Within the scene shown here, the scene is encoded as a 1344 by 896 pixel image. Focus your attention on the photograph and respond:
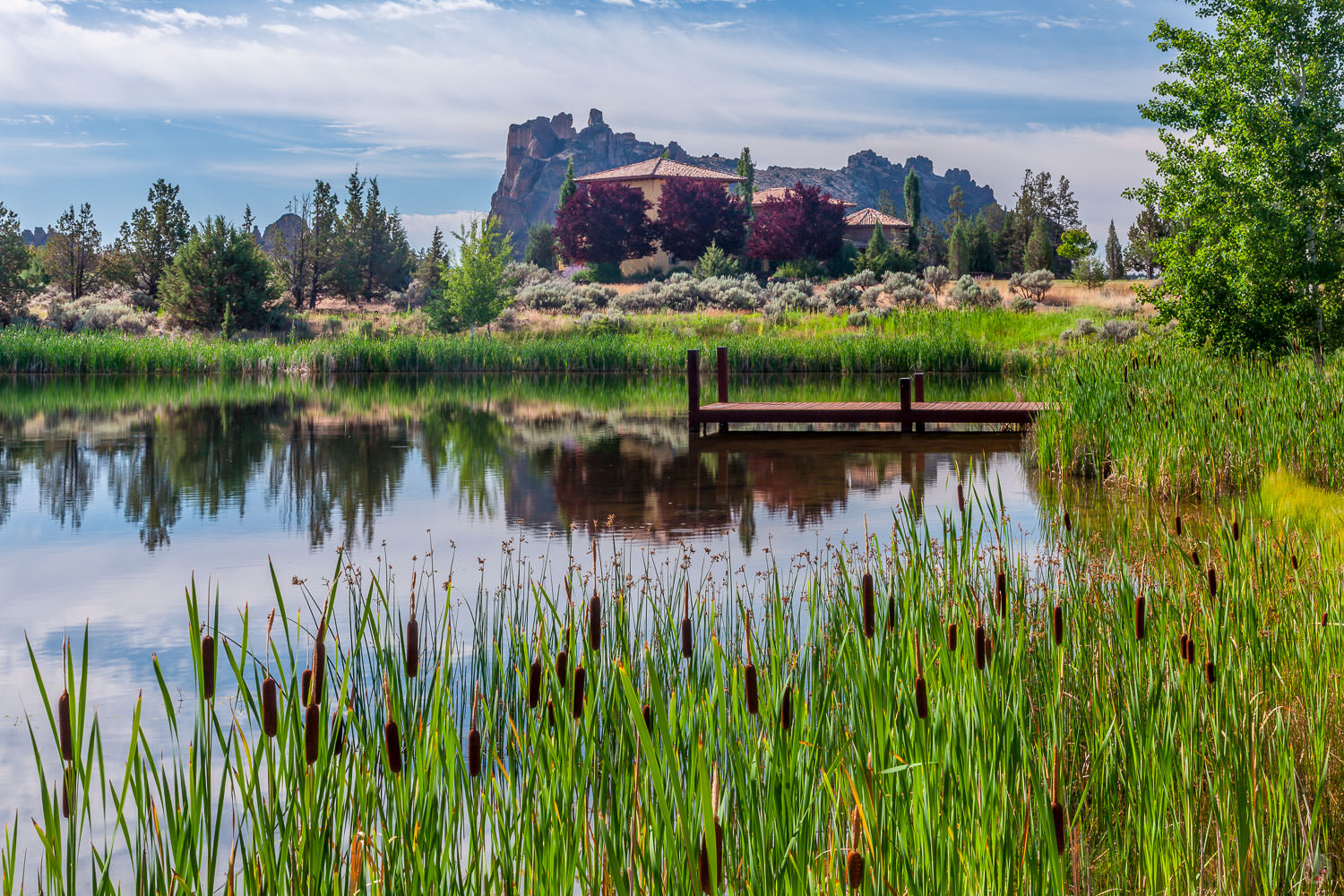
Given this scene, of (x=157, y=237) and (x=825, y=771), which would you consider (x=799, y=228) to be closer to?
(x=157, y=237)

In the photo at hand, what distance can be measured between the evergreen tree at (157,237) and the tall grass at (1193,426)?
45057 millimetres

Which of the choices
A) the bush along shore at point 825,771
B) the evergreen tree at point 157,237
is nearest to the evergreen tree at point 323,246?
the evergreen tree at point 157,237

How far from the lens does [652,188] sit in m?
78.1

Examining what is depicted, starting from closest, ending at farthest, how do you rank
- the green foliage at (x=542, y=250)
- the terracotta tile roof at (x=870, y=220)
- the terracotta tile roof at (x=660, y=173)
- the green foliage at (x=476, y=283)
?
the green foliage at (x=476, y=283) → the green foliage at (x=542, y=250) → the terracotta tile roof at (x=870, y=220) → the terracotta tile roof at (x=660, y=173)

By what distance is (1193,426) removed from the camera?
371 inches

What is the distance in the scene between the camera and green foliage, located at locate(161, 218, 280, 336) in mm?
42156

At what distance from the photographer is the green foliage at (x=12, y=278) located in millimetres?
43594

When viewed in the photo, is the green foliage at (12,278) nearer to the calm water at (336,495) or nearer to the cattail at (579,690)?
the calm water at (336,495)

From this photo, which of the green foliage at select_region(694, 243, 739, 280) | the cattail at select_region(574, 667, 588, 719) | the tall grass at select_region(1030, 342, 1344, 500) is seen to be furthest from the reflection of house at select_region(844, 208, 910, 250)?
the cattail at select_region(574, 667, 588, 719)

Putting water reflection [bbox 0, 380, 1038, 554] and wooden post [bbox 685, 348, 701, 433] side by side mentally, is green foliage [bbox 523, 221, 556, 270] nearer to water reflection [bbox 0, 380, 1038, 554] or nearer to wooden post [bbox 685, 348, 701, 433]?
water reflection [bbox 0, 380, 1038, 554]

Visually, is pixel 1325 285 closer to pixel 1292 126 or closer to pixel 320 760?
pixel 1292 126

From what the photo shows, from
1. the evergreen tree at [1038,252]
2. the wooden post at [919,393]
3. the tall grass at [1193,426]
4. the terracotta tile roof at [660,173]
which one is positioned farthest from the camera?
the terracotta tile roof at [660,173]

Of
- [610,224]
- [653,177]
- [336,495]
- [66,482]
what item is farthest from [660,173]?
[336,495]

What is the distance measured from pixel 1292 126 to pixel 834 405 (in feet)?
22.7
